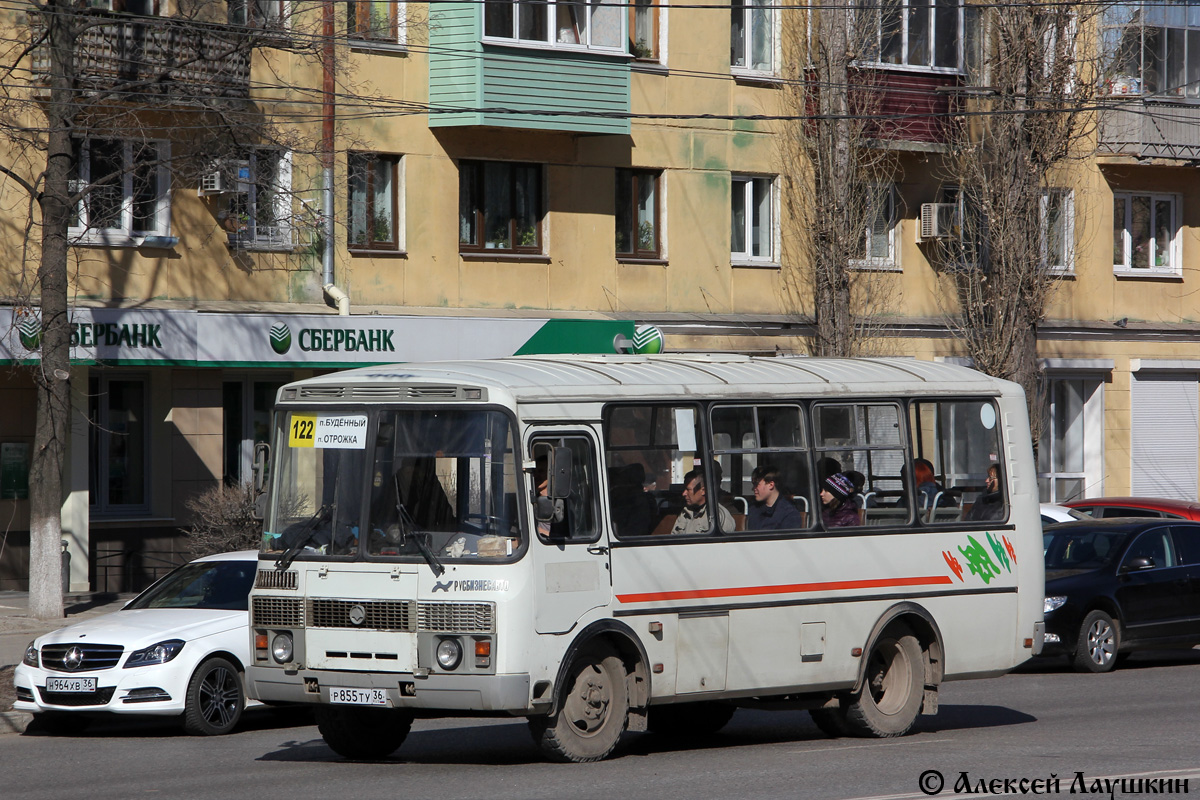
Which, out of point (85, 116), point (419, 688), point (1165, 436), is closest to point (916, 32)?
point (1165, 436)

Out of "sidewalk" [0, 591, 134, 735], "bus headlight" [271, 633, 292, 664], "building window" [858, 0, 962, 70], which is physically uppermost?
"building window" [858, 0, 962, 70]

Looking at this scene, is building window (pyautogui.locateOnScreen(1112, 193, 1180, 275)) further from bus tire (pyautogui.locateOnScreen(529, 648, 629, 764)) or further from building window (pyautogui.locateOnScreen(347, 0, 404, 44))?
bus tire (pyautogui.locateOnScreen(529, 648, 629, 764))

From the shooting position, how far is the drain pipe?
77.9 feet

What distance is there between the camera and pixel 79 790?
32.8 ft

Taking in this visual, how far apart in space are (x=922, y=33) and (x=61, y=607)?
17.9 m

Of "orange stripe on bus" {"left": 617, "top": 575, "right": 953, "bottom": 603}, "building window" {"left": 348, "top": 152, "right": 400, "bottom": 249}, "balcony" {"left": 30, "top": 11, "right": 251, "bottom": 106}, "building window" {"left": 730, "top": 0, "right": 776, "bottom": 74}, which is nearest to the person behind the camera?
"orange stripe on bus" {"left": 617, "top": 575, "right": 953, "bottom": 603}

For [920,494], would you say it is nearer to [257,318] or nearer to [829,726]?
[829,726]

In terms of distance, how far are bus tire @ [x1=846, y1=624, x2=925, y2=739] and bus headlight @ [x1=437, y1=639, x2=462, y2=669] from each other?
11.4ft

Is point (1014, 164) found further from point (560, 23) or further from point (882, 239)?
point (560, 23)

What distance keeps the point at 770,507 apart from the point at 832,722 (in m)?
1.81

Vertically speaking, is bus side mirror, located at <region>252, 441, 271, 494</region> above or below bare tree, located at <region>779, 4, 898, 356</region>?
below

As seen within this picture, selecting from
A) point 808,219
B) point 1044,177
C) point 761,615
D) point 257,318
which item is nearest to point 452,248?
point 257,318

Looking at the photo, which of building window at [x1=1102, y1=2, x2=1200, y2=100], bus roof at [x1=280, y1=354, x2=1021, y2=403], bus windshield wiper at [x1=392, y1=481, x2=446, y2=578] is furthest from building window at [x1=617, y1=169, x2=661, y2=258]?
bus windshield wiper at [x1=392, y1=481, x2=446, y2=578]

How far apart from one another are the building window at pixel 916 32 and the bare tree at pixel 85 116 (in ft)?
33.7
